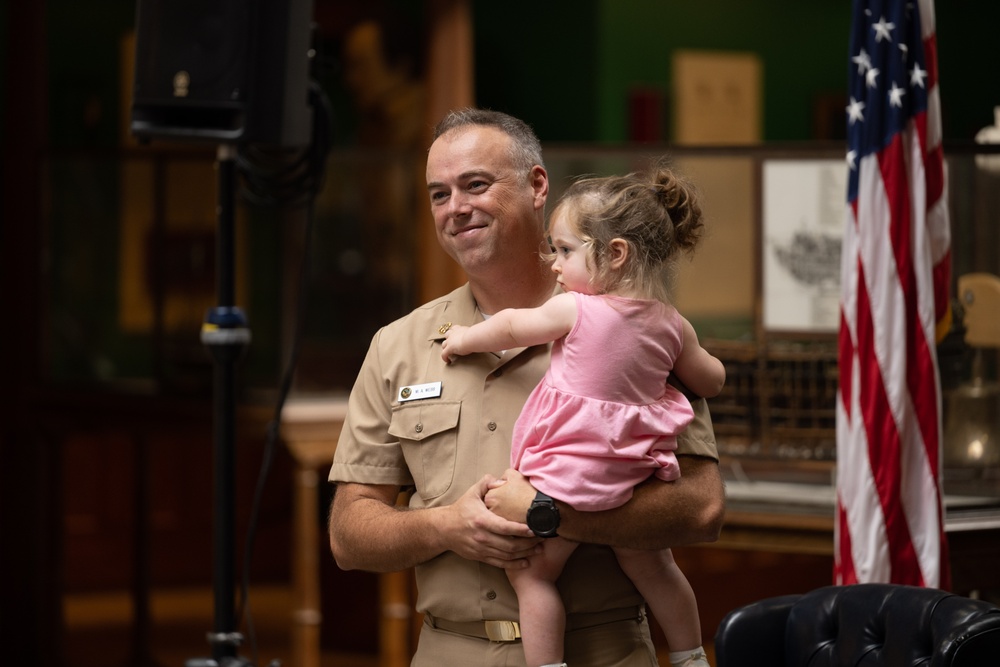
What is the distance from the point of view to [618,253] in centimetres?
215

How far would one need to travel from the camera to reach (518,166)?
7.55 feet

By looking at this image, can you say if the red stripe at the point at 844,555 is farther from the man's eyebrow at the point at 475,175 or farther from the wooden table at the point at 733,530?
the man's eyebrow at the point at 475,175

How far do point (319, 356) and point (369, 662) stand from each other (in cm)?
180

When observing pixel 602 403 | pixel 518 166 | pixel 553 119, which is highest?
pixel 553 119

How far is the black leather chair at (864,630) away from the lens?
2.43 meters

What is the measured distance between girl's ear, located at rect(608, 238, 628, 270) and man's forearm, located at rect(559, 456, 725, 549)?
351 mm

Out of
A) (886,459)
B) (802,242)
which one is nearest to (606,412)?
(886,459)

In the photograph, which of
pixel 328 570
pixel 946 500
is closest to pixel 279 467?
pixel 328 570

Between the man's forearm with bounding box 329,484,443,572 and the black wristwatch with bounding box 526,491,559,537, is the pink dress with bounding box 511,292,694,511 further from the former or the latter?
the man's forearm with bounding box 329,484,443,572

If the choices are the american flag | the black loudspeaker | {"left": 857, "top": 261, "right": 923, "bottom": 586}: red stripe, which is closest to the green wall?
the american flag

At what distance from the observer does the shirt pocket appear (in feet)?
7.45

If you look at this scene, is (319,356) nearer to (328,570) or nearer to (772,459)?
(328,570)

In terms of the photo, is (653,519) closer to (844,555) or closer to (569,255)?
(569,255)

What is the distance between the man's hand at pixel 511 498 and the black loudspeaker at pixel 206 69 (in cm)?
125
